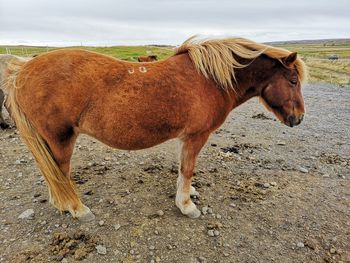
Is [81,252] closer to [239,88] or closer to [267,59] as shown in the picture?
[239,88]

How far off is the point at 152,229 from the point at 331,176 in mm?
3501

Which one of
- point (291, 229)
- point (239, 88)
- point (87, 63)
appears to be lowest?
point (291, 229)

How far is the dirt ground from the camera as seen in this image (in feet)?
10.9

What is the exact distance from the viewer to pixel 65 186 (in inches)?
142

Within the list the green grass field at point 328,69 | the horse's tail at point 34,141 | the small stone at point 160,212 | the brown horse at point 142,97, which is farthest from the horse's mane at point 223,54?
the green grass field at point 328,69

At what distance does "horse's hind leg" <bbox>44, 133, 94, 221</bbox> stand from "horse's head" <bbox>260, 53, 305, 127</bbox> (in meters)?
2.68

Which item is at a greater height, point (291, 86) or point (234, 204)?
point (291, 86)

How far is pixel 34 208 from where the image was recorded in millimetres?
4027

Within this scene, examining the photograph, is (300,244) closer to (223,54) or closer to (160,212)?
(160,212)

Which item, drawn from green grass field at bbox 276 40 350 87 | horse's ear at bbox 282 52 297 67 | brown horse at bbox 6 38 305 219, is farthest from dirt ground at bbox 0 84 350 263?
green grass field at bbox 276 40 350 87

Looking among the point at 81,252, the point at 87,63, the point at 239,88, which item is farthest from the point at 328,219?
the point at 87,63

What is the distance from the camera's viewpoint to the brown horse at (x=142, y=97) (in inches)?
125

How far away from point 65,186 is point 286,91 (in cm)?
320

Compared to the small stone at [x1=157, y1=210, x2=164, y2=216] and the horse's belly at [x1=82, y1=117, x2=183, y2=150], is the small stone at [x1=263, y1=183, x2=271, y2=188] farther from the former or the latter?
the horse's belly at [x1=82, y1=117, x2=183, y2=150]
